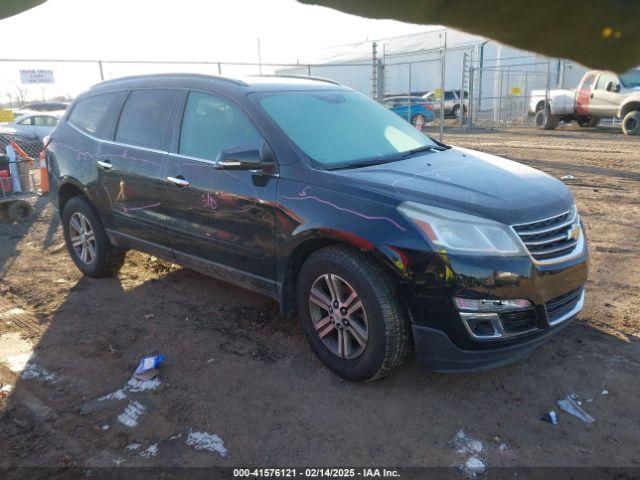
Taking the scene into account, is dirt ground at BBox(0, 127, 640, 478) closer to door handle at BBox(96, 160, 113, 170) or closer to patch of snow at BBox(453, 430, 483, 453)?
patch of snow at BBox(453, 430, 483, 453)

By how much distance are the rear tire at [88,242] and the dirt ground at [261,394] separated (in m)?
0.34

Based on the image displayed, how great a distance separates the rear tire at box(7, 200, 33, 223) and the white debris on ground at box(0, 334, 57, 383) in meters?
4.24

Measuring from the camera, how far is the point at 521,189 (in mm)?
3287

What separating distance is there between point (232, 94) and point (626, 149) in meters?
12.6

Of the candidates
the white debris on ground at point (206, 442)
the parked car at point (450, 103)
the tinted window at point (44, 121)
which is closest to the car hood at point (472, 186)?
the white debris on ground at point (206, 442)

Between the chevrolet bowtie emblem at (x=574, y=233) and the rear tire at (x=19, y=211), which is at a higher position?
the chevrolet bowtie emblem at (x=574, y=233)

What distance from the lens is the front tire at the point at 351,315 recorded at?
3029 millimetres

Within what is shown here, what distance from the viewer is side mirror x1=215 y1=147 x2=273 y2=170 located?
3523 millimetres

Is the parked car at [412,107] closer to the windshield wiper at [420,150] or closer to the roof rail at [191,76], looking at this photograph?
the roof rail at [191,76]

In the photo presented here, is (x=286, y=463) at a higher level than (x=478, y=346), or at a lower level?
lower

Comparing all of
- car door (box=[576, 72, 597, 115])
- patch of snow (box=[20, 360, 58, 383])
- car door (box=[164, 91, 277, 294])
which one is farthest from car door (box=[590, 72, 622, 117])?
patch of snow (box=[20, 360, 58, 383])

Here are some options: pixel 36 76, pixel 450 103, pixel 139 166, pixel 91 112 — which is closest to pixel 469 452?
pixel 139 166

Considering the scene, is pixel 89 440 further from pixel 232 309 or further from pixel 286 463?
pixel 232 309

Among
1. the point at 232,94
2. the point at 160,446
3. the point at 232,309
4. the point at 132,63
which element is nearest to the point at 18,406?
the point at 160,446
